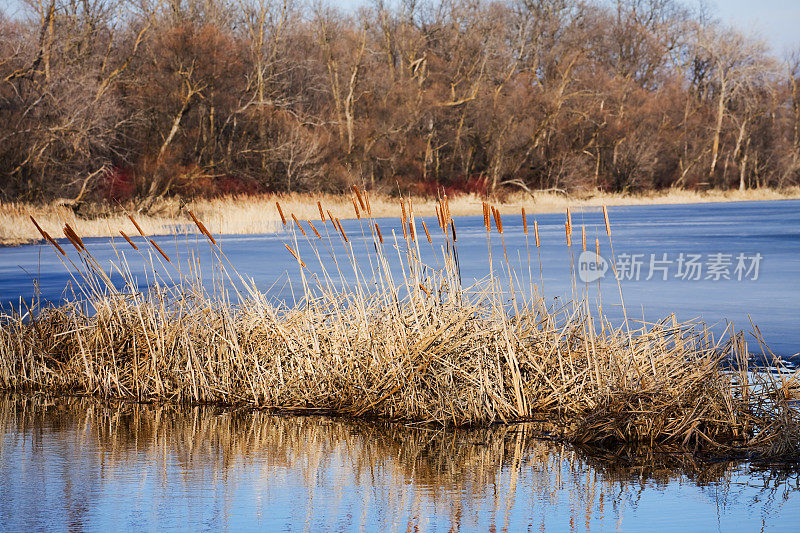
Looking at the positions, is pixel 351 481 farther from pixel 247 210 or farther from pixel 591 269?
pixel 247 210

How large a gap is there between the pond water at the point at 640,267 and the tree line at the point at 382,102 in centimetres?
896

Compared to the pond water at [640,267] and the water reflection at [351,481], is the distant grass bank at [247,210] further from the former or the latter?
the water reflection at [351,481]

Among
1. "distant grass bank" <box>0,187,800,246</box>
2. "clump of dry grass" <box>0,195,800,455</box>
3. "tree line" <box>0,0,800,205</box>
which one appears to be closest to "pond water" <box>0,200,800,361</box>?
"clump of dry grass" <box>0,195,800,455</box>

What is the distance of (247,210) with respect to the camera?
2817cm

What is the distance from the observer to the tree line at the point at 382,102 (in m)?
29.9

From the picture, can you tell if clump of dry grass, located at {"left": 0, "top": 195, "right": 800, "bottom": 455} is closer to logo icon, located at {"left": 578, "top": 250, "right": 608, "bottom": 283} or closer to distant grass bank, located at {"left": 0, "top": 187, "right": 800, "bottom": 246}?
distant grass bank, located at {"left": 0, "top": 187, "right": 800, "bottom": 246}

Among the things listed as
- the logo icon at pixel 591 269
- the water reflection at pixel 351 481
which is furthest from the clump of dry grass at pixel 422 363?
the logo icon at pixel 591 269

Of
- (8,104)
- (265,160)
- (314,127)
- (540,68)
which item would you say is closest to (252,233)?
(8,104)

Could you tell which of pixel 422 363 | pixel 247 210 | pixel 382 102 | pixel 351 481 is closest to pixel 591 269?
pixel 422 363

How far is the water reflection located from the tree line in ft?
77.8

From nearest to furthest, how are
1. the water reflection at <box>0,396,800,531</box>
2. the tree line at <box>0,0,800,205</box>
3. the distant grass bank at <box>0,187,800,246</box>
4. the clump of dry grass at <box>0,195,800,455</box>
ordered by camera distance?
the water reflection at <box>0,396,800,531</box> → the clump of dry grass at <box>0,195,800,455</box> → the distant grass bank at <box>0,187,800,246</box> → the tree line at <box>0,0,800,205</box>

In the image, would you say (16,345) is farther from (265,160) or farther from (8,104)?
(265,160)

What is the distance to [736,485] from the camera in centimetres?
402

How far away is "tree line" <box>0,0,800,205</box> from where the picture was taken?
29.9 metres
